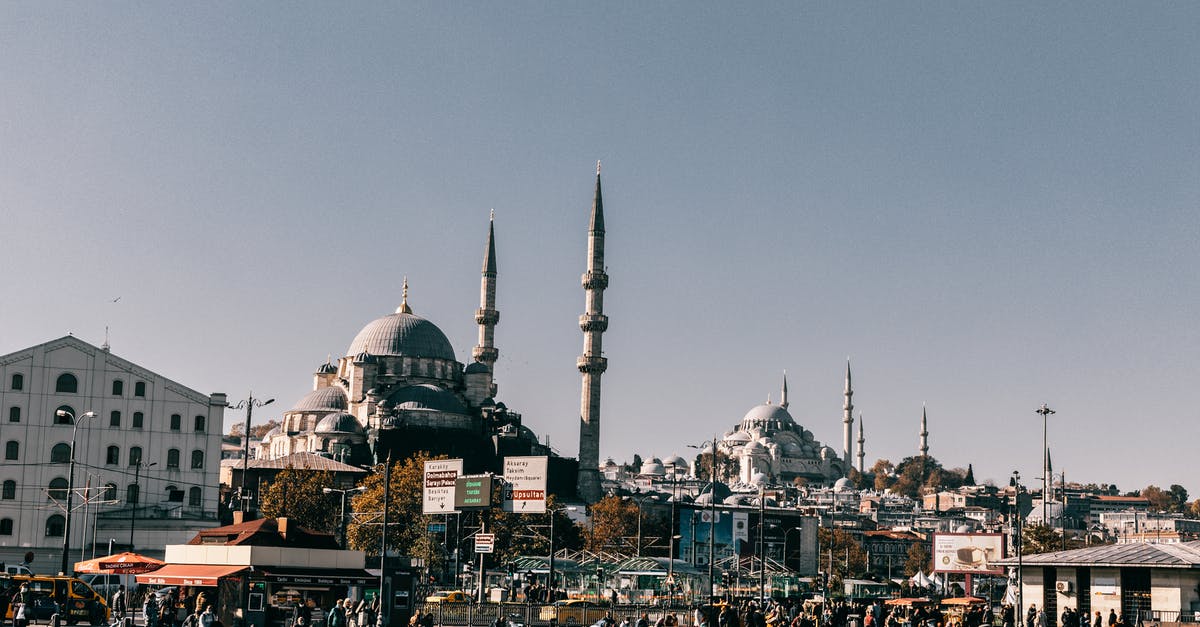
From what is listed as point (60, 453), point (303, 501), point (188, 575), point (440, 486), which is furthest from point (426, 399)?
point (188, 575)

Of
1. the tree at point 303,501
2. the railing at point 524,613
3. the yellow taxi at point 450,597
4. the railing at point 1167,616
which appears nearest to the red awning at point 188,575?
the railing at point 524,613

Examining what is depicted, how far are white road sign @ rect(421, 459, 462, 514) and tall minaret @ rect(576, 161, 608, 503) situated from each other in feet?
175

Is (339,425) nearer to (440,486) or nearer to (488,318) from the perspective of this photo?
(488,318)

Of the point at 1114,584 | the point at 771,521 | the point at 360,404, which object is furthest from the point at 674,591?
the point at 771,521

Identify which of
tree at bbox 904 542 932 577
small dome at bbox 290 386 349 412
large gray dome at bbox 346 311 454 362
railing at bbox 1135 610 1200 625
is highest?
large gray dome at bbox 346 311 454 362

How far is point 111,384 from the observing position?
72875 mm

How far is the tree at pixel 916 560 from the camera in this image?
137125 millimetres

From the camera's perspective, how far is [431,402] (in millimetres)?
111625

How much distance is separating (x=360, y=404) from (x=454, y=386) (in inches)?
356

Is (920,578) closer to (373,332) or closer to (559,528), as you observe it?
(559,528)

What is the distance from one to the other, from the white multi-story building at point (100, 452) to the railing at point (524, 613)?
30.3 m

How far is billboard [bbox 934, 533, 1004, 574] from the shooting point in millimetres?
86125

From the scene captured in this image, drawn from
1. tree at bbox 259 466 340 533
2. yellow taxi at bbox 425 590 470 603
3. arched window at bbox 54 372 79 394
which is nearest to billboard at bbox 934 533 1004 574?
tree at bbox 259 466 340 533

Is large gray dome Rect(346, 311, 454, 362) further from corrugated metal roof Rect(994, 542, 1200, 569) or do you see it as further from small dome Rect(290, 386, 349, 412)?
corrugated metal roof Rect(994, 542, 1200, 569)
